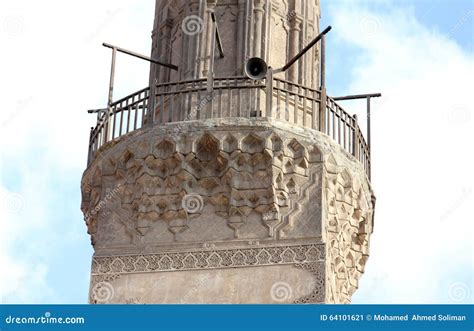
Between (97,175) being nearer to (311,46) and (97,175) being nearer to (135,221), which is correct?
(135,221)

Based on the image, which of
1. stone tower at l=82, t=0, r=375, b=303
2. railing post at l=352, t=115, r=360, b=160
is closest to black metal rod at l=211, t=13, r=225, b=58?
stone tower at l=82, t=0, r=375, b=303

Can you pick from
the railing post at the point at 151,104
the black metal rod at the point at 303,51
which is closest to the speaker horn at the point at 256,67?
the black metal rod at the point at 303,51

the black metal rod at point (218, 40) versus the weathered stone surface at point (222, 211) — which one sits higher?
the black metal rod at point (218, 40)

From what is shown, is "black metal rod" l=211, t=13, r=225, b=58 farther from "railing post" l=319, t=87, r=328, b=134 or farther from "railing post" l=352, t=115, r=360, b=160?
"railing post" l=352, t=115, r=360, b=160

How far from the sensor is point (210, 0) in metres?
16.3

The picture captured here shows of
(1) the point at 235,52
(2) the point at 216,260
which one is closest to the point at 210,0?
(1) the point at 235,52

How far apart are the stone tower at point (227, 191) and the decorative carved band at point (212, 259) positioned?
0.04ft

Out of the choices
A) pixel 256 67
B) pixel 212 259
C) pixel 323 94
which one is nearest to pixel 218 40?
pixel 256 67

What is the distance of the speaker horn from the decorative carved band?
169cm

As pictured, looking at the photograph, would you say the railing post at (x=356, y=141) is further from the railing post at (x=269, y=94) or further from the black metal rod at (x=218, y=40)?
the black metal rod at (x=218, y=40)

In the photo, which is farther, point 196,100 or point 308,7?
point 308,7

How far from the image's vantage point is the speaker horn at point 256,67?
613 inches

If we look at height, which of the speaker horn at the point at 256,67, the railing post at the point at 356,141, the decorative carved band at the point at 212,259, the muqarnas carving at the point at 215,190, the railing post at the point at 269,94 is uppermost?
the speaker horn at the point at 256,67

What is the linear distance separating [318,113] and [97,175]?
218cm
